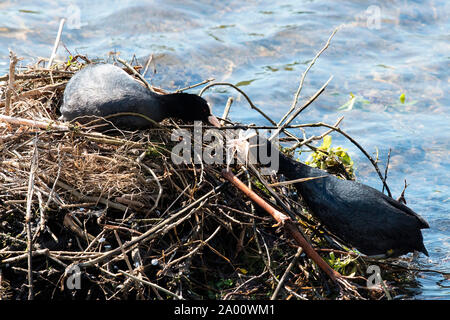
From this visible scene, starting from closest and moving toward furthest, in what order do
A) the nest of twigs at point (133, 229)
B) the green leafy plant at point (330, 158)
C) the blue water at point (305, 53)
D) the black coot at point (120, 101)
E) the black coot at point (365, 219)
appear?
the nest of twigs at point (133, 229)
the black coot at point (365, 219)
the black coot at point (120, 101)
the green leafy plant at point (330, 158)
the blue water at point (305, 53)

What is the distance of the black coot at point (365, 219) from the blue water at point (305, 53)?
1.65 m

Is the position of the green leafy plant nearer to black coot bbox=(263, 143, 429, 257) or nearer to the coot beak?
black coot bbox=(263, 143, 429, 257)

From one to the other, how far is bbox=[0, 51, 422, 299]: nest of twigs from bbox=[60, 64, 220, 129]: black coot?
157mm

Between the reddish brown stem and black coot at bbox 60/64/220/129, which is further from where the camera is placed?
black coot at bbox 60/64/220/129

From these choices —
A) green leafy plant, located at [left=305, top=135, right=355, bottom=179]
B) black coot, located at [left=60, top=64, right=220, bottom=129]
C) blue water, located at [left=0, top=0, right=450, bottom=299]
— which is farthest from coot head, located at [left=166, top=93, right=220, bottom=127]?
blue water, located at [left=0, top=0, right=450, bottom=299]

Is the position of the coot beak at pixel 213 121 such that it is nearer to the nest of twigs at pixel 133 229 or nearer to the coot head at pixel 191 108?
the coot head at pixel 191 108

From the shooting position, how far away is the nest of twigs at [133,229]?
3.32 meters

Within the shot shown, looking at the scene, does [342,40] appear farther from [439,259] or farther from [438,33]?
[439,259]

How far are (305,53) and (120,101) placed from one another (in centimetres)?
431

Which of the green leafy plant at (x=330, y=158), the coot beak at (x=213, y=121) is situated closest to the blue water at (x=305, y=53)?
the green leafy plant at (x=330, y=158)

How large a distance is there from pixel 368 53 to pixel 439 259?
13.2 feet

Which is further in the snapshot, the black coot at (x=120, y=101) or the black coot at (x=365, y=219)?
the black coot at (x=120, y=101)

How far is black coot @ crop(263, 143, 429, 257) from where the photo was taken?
3.72 m
